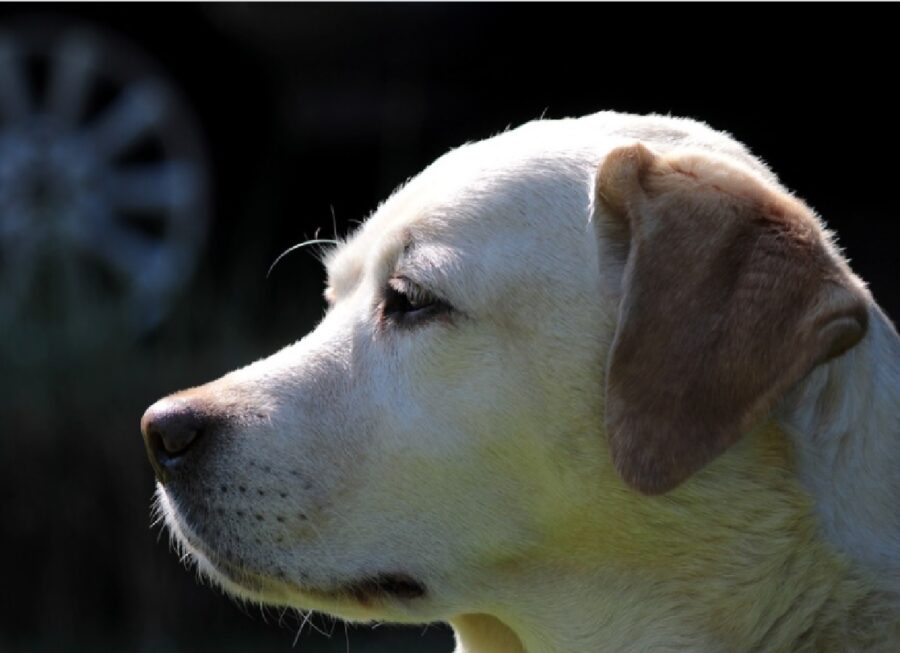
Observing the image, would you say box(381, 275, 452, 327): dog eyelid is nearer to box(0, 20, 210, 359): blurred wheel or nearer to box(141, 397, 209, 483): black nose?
box(141, 397, 209, 483): black nose

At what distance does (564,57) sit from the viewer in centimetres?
954

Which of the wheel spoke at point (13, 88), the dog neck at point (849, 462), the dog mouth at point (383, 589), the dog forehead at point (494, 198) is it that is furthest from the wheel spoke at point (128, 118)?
the dog neck at point (849, 462)

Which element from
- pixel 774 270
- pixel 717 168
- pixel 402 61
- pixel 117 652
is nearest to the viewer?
pixel 774 270

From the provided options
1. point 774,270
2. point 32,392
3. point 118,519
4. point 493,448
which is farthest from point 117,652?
point 774,270

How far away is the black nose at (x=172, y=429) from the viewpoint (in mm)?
3436

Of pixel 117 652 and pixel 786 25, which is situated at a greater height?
pixel 786 25

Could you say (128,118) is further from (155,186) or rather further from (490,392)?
(490,392)

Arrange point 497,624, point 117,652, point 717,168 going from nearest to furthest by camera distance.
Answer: point 717,168 → point 497,624 → point 117,652

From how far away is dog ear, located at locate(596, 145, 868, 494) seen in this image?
302cm

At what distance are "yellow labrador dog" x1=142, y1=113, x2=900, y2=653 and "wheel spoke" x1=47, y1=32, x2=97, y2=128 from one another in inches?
218

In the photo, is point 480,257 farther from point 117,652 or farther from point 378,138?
point 378,138

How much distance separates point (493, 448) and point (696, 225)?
0.60 meters

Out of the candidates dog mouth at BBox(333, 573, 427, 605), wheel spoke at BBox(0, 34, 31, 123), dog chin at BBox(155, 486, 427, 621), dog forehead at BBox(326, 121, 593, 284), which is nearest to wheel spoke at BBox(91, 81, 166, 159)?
wheel spoke at BBox(0, 34, 31, 123)

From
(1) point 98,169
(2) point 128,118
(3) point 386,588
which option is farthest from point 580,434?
(2) point 128,118
